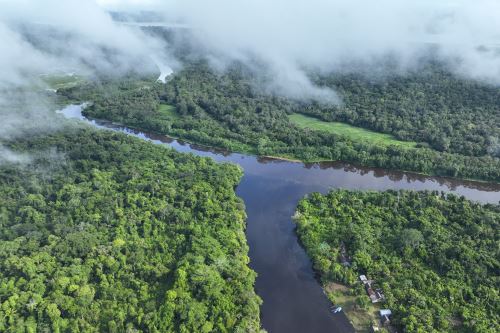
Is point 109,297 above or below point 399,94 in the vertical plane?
below

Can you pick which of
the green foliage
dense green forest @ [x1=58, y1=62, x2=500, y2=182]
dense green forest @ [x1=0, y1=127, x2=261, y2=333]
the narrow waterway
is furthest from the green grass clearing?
the green foliage

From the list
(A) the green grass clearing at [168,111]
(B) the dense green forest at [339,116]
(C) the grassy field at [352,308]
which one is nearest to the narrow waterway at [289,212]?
(C) the grassy field at [352,308]

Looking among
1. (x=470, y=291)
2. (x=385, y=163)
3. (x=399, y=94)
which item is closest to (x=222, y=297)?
(x=470, y=291)

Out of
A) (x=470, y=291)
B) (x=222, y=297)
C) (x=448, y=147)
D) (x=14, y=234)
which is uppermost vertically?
(x=448, y=147)

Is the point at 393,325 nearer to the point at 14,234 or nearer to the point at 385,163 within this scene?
the point at 385,163

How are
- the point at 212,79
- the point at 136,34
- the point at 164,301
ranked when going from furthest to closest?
the point at 136,34 < the point at 212,79 < the point at 164,301

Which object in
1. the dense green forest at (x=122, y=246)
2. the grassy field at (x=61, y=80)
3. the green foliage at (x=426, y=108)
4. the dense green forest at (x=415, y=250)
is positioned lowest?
the grassy field at (x=61, y=80)

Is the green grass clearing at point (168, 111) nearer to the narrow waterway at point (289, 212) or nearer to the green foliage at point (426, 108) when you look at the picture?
the narrow waterway at point (289, 212)
